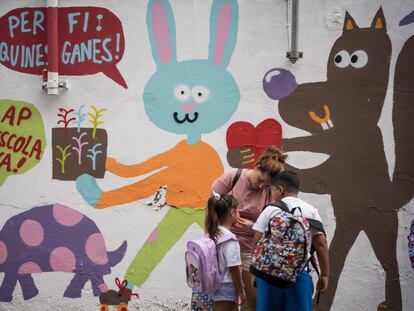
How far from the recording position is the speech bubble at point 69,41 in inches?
254

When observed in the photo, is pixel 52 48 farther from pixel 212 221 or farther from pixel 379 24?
pixel 379 24

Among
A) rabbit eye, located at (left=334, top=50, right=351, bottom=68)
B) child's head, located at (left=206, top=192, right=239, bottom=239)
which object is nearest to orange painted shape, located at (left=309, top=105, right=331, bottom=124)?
rabbit eye, located at (left=334, top=50, right=351, bottom=68)

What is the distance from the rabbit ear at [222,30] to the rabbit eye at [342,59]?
3.36 feet

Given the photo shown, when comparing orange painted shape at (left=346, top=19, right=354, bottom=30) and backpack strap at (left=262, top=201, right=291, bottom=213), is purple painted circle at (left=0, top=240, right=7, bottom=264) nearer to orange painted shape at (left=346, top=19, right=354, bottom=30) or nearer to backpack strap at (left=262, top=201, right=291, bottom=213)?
backpack strap at (left=262, top=201, right=291, bottom=213)

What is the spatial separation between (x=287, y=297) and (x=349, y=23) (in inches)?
113

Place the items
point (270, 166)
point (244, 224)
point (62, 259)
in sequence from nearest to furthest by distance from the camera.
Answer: point (270, 166) < point (244, 224) < point (62, 259)

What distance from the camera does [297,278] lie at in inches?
184

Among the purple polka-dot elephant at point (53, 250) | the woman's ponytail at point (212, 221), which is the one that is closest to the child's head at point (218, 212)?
the woman's ponytail at point (212, 221)

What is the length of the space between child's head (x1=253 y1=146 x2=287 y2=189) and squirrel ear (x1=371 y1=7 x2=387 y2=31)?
6.08ft

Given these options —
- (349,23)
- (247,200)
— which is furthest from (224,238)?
A: (349,23)

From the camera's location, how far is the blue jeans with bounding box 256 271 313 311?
468 cm

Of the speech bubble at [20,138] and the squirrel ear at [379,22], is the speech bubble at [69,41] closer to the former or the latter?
the speech bubble at [20,138]

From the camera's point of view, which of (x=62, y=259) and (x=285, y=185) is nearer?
(x=285, y=185)

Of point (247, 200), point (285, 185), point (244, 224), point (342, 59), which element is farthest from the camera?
point (342, 59)
